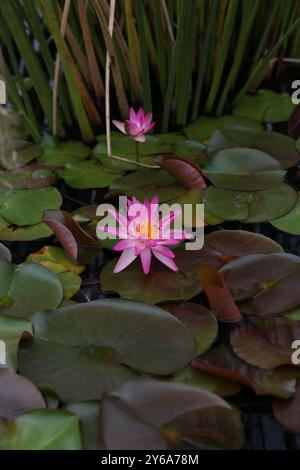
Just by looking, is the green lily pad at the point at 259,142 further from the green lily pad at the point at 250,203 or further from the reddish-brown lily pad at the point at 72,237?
the reddish-brown lily pad at the point at 72,237

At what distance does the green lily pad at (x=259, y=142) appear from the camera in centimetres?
170

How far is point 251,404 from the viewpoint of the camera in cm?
105

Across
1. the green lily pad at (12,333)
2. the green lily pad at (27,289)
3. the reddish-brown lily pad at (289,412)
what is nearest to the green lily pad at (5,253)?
the green lily pad at (27,289)

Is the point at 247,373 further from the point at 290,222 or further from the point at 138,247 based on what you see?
the point at 290,222

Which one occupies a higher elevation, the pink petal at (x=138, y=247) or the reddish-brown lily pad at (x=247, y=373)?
the pink petal at (x=138, y=247)

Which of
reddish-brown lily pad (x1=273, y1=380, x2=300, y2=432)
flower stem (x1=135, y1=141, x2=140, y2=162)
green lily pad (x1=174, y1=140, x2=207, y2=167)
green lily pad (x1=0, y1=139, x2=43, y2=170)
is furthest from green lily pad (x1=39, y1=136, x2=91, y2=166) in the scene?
reddish-brown lily pad (x1=273, y1=380, x2=300, y2=432)

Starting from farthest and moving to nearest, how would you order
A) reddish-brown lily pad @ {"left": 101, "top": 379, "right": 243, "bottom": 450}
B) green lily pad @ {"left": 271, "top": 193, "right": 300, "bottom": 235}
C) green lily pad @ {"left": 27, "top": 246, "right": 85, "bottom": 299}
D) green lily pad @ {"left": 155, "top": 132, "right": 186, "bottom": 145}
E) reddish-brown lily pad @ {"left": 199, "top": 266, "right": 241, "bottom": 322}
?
green lily pad @ {"left": 155, "top": 132, "right": 186, "bottom": 145} → green lily pad @ {"left": 271, "top": 193, "right": 300, "bottom": 235} → green lily pad @ {"left": 27, "top": 246, "right": 85, "bottom": 299} → reddish-brown lily pad @ {"left": 199, "top": 266, "right": 241, "bottom": 322} → reddish-brown lily pad @ {"left": 101, "top": 379, "right": 243, "bottom": 450}

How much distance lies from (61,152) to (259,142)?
1.89 feet

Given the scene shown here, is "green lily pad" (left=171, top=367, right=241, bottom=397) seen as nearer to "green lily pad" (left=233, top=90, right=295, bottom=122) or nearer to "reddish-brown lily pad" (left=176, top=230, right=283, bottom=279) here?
"reddish-brown lily pad" (left=176, top=230, right=283, bottom=279)

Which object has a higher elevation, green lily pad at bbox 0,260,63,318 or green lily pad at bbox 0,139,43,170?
green lily pad at bbox 0,139,43,170

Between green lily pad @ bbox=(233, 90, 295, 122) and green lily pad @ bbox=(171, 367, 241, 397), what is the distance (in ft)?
3.41

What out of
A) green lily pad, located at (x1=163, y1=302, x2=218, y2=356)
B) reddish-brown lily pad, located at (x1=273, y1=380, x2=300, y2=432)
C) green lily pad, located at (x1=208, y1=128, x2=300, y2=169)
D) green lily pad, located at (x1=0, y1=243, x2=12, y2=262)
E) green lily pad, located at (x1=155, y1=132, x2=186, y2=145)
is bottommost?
reddish-brown lily pad, located at (x1=273, y1=380, x2=300, y2=432)

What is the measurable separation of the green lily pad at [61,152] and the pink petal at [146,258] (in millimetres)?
580

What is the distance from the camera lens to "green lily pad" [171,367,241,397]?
1.06m
